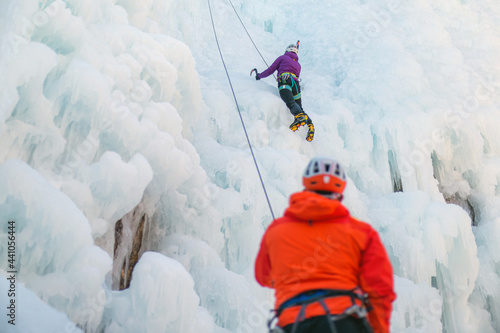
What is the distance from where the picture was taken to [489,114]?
6223 millimetres

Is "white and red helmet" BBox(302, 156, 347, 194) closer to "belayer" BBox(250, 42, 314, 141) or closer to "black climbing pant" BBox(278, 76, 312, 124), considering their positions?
"belayer" BBox(250, 42, 314, 141)

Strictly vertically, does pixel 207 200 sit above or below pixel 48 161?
below

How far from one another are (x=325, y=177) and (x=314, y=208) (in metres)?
0.20

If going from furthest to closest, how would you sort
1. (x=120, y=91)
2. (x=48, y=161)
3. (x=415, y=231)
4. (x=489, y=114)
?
(x=489, y=114), (x=415, y=231), (x=120, y=91), (x=48, y=161)

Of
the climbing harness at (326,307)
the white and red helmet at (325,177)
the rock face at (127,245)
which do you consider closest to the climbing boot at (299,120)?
the rock face at (127,245)

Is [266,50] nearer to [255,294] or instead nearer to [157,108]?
[157,108]

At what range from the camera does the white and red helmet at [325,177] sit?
1.80 metres

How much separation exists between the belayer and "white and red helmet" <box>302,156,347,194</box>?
3322 mm

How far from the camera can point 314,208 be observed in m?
1.66

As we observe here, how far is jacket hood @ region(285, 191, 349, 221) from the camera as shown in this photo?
165 centimetres

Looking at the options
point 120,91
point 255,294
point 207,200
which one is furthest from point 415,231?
point 120,91

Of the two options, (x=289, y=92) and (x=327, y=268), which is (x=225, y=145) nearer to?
(x=289, y=92)

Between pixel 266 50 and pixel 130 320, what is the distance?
5.71 metres

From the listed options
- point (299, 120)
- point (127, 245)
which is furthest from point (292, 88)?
point (127, 245)
